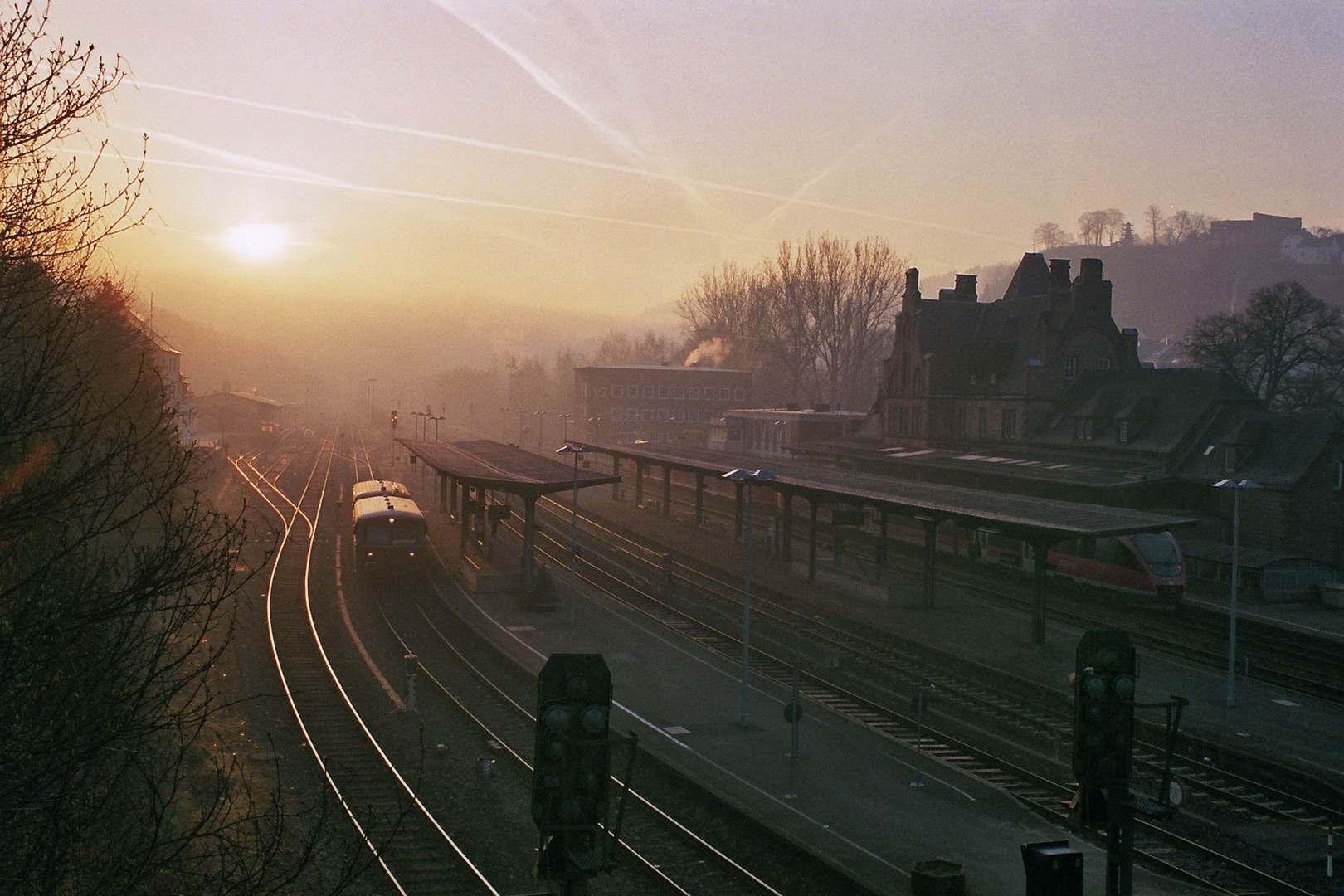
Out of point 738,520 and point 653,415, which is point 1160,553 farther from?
point 653,415

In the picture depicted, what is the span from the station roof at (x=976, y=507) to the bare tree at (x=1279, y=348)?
32518 millimetres

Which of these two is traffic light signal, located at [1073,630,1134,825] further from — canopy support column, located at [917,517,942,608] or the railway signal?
canopy support column, located at [917,517,942,608]

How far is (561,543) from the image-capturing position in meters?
46.9

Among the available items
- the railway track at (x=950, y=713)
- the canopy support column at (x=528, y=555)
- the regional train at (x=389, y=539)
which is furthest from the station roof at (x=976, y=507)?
the regional train at (x=389, y=539)

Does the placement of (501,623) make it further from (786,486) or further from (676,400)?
(676,400)

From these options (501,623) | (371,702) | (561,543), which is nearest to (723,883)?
(371,702)

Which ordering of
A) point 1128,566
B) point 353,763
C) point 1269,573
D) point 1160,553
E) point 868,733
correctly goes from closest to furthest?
point 353,763
point 868,733
point 1160,553
point 1128,566
point 1269,573

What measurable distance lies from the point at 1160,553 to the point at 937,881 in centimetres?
2406

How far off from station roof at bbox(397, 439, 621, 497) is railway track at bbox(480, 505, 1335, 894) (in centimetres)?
414

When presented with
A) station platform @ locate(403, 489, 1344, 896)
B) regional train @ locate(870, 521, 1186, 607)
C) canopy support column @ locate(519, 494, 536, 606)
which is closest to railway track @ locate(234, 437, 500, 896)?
station platform @ locate(403, 489, 1344, 896)

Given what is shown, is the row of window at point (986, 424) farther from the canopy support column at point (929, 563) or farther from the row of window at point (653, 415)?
the row of window at point (653, 415)

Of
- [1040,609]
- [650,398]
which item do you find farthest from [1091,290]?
[650,398]

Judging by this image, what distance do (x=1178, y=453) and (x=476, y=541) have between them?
1137 inches

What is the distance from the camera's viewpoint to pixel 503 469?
4150cm
